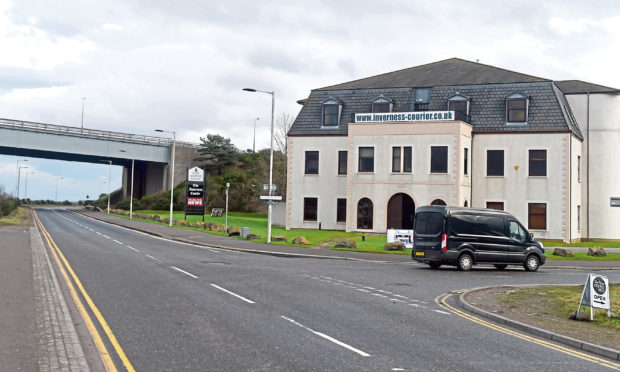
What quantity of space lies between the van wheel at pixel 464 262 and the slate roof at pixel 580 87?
27.1 meters

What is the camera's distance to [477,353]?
9102 millimetres

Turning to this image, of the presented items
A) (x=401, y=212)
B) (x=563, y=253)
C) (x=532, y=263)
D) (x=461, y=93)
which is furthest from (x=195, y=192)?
(x=532, y=263)

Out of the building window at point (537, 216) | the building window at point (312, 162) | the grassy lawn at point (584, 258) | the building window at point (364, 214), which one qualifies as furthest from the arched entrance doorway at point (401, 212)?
the grassy lawn at point (584, 258)

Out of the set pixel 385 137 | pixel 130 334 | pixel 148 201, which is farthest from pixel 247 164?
Result: pixel 130 334

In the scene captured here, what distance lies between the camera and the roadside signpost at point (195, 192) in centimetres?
5322

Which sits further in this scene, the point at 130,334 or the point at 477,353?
the point at 130,334

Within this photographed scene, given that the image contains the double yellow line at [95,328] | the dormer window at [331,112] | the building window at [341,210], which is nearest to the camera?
the double yellow line at [95,328]

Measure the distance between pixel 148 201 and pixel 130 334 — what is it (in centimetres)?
7401

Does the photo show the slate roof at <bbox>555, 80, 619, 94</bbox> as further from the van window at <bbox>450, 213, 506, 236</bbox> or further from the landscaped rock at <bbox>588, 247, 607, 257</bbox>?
the van window at <bbox>450, 213, 506, 236</bbox>

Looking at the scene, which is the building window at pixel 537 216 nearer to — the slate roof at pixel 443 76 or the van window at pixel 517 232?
the slate roof at pixel 443 76

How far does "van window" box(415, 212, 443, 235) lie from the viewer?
2333 cm

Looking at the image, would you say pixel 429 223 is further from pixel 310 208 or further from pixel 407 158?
pixel 310 208

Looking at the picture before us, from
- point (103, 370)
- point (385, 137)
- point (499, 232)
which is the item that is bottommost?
point (103, 370)

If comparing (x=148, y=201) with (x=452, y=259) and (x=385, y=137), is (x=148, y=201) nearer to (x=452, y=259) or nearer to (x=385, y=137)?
(x=385, y=137)
